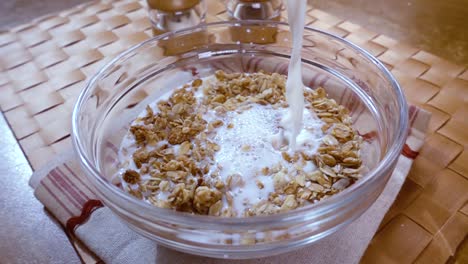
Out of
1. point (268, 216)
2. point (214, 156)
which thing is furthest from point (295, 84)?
point (268, 216)

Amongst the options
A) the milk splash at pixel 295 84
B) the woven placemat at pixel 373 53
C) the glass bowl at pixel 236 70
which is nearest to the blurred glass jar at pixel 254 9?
the woven placemat at pixel 373 53

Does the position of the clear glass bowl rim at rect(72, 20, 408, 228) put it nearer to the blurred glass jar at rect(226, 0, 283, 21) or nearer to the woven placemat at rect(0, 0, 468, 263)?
the woven placemat at rect(0, 0, 468, 263)

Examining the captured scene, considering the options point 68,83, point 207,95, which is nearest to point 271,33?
point 207,95

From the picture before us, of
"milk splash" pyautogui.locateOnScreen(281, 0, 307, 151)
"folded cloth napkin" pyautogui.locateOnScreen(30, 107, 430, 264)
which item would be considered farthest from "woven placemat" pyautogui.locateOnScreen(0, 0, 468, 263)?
"milk splash" pyautogui.locateOnScreen(281, 0, 307, 151)

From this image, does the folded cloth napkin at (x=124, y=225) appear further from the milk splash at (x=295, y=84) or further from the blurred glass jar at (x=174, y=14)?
the blurred glass jar at (x=174, y=14)

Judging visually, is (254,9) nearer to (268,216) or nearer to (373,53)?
(373,53)
